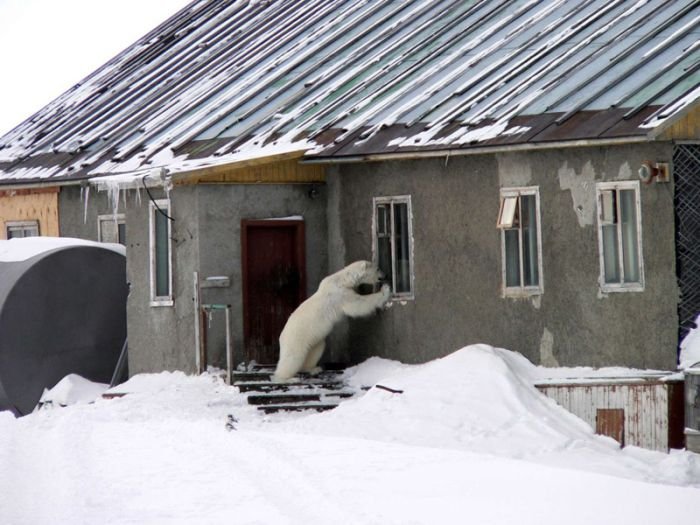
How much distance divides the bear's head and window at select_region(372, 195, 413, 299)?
0.23 metres

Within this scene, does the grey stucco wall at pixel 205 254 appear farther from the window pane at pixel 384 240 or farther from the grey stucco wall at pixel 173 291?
the window pane at pixel 384 240

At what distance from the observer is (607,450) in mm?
14125

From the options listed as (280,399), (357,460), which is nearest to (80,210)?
(280,399)

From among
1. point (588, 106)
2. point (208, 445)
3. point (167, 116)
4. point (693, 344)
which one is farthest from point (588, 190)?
point (167, 116)

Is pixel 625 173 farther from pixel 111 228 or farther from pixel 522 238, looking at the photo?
pixel 111 228

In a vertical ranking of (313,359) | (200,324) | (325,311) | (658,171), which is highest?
(658,171)

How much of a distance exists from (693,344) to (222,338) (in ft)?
21.0

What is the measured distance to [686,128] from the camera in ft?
49.9

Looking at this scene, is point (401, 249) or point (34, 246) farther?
point (34, 246)

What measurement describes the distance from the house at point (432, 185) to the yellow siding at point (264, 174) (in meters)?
0.03

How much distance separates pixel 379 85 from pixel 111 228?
5139 millimetres

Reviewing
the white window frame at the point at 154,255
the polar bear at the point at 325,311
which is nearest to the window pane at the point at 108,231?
the white window frame at the point at 154,255

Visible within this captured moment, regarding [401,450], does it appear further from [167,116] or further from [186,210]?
[167,116]

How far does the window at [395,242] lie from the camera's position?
1780 centimetres
